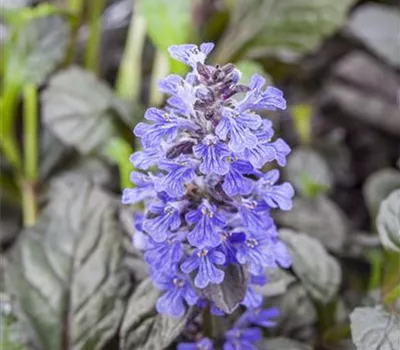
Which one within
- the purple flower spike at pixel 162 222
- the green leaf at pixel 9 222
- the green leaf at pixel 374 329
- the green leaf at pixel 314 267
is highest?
the purple flower spike at pixel 162 222

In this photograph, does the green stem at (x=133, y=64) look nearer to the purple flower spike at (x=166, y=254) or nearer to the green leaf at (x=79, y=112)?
the green leaf at (x=79, y=112)

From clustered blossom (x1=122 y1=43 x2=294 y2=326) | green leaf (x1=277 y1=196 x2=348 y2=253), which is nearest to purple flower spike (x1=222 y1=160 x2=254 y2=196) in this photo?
clustered blossom (x1=122 y1=43 x2=294 y2=326)

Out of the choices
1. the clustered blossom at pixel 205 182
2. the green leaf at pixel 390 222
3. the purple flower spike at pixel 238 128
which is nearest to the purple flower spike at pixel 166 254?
the clustered blossom at pixel 205 182

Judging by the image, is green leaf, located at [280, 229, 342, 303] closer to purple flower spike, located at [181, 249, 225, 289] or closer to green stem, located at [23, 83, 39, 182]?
purple flower spike, located at [181, 249, 225, 289]

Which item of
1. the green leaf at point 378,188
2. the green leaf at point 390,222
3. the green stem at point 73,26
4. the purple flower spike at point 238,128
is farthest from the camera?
the green stem at point 73,26

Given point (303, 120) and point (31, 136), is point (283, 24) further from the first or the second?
Result: point (31, 136)

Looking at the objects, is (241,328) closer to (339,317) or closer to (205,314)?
(205,314)

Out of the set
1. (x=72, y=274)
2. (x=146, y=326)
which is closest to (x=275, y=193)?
(x=146, y=326)

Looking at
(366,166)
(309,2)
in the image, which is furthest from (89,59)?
(366,166)
